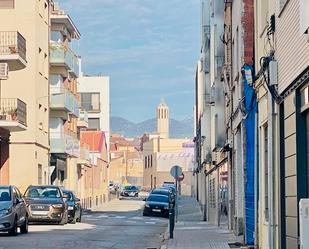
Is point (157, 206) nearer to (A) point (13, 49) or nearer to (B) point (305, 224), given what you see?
(A) point (13, 49)

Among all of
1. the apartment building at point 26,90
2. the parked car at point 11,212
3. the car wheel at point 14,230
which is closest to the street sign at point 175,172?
the parked car at point 11,212

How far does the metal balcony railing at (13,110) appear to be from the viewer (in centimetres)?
4319

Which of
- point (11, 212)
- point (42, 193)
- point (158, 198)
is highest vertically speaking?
point (42, 193)

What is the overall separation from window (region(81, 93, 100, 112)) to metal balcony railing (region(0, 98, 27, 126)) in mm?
51501

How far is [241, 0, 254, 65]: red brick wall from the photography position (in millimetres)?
21433

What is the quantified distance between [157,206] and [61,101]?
1134 cm

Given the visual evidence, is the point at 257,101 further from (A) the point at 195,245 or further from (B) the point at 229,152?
(B) the point at 229,152

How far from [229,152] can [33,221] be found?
33.3 ft

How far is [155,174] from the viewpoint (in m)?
134

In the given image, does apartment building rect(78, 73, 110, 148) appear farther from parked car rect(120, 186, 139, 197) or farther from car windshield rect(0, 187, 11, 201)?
car windshield rect(0, 187, 11, 201)

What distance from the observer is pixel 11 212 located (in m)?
26.2

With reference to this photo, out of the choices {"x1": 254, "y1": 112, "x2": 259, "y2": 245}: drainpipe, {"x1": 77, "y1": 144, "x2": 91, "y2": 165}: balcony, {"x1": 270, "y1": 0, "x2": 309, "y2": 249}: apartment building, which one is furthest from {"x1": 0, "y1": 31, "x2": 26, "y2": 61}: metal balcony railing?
{"x1": 270, "y1": 0, "x2": 309, "y2": 249}: apartment building

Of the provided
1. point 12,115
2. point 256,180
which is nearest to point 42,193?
point 12,115

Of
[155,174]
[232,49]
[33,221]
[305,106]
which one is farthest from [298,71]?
[155,174]
